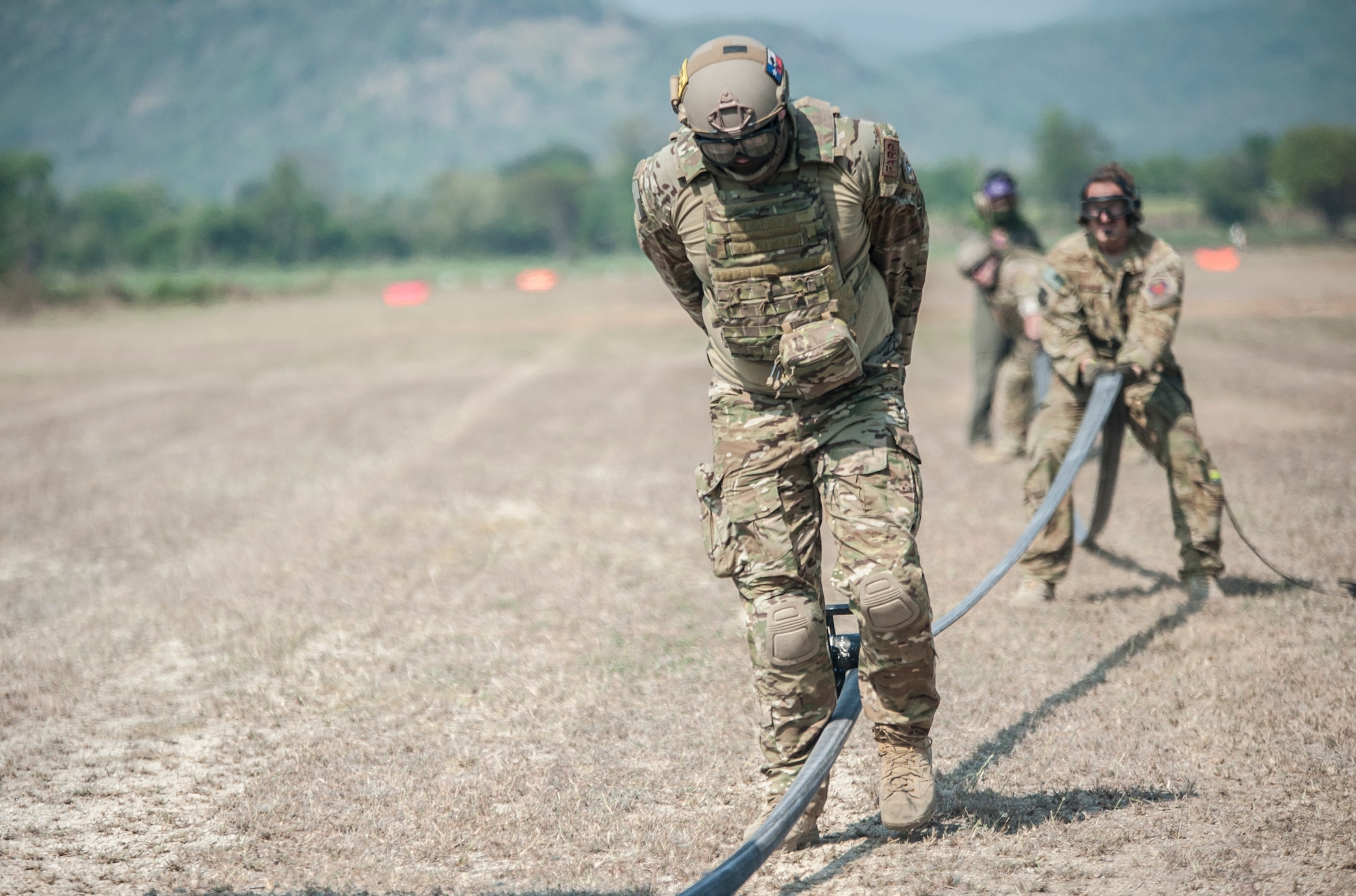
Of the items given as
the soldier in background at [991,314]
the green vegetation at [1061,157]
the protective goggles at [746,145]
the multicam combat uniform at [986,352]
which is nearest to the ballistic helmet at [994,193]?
the soldier in background at [991,314]

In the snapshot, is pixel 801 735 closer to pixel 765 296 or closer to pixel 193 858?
pixel 765 296

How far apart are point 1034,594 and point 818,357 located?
11.9 feet

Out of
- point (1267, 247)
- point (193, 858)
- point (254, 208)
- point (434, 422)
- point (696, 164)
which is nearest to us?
point (696, 164)

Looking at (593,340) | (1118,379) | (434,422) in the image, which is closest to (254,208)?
(593,340)

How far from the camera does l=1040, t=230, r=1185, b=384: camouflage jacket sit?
631 centimetres

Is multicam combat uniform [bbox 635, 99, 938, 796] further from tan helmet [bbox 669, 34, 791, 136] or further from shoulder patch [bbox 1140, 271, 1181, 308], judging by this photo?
shoulder patch [bbox 1140, 271, 1181, 308]

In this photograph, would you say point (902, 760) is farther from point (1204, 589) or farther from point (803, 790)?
point (1204, 589)

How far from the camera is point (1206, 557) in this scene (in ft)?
21.4

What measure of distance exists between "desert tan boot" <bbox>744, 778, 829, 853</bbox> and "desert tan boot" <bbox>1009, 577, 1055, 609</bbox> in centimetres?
303

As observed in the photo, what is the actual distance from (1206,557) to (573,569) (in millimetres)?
3898

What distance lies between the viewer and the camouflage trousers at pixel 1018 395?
1077 cm

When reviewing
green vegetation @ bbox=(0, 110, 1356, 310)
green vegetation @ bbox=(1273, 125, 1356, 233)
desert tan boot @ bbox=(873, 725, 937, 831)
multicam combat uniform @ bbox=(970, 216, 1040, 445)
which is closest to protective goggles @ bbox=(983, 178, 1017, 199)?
multicam combat uniform @ bbox=(970, 216, 1040, 445)

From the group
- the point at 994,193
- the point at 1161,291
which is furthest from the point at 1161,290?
the point at 994,193

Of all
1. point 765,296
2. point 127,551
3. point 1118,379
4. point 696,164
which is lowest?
point 127,551
